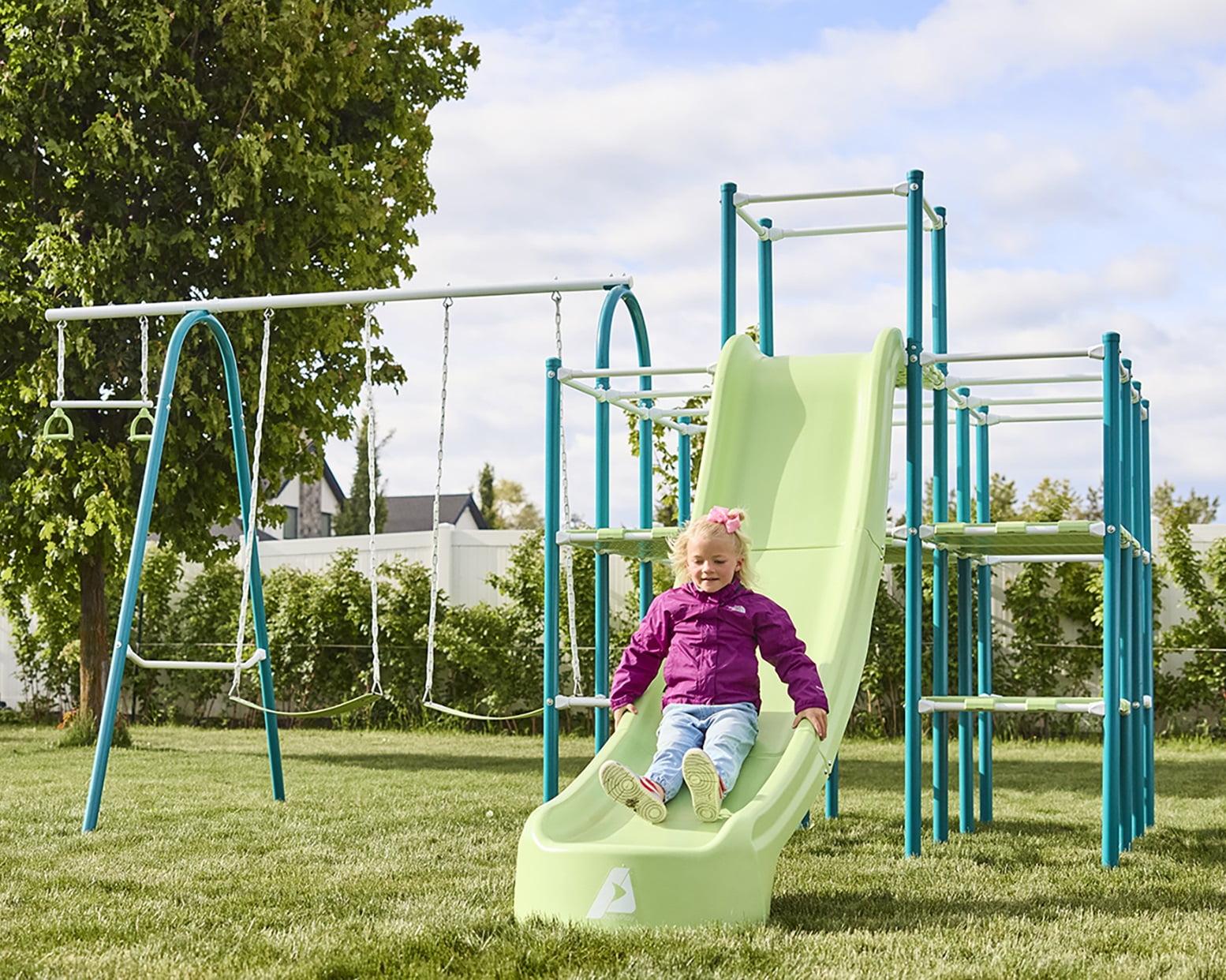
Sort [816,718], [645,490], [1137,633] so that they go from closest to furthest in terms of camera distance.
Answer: [816,718] → [1137,633] → [645,490]

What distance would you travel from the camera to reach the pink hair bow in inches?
233

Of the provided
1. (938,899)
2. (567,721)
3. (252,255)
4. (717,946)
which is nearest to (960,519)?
(938,899)

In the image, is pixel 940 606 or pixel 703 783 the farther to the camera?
pixel 940 606

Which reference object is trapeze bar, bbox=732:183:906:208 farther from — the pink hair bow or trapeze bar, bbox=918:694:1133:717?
trapeze bar, bbox=918:694:1133:717

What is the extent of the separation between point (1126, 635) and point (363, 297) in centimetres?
419

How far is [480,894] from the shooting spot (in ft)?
17.7

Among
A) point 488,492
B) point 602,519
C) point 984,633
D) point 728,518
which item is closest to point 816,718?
point 728,518

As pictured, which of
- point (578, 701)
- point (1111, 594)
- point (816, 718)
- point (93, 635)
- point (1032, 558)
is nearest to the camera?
point (816, 718)

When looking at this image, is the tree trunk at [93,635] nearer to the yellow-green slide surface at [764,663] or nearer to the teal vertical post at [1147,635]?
the yellow-green slide surface at [764,663]

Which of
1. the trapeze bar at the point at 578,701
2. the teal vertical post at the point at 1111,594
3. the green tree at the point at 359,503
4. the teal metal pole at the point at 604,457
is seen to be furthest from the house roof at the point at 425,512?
the teal vertical post at the point at 1111,594

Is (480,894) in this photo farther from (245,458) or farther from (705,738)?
(245,458)

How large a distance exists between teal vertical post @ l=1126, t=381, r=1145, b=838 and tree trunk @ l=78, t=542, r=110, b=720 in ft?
30.6

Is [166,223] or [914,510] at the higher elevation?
[166,223]

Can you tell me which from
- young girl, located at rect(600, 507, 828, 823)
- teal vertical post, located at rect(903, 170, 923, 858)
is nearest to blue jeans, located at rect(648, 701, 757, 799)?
young girl, located at rect(600, 507, 828, 823)
